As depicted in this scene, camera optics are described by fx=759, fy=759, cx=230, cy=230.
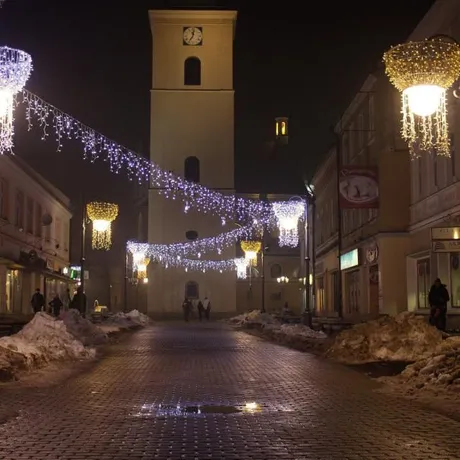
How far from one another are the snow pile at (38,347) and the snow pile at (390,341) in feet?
20.5

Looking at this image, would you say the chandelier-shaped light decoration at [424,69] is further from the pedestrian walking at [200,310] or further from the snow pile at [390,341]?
the pedestrian walking at [200,310]

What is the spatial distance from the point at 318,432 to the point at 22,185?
115ft

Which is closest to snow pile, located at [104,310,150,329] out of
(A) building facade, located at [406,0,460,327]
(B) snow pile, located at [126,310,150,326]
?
(B) snow pile, located at [126,310,150,326]

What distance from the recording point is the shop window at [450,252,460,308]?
24.8 m

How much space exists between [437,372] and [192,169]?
4845 centimetres

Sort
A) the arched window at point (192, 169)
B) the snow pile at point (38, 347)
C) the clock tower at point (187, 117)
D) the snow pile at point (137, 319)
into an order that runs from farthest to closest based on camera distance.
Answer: the arched window at point (192, 169), the clock tower at point (187, 117), the snow pile at point (137, 319), the snow pile at point (38, 347)

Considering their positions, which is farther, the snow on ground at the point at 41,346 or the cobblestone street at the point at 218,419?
the snow on ground at the point at 41,346

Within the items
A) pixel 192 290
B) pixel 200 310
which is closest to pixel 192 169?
pixel 192 290

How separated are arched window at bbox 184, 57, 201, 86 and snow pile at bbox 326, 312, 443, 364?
43.7 metres

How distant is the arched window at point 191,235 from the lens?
59156 mm

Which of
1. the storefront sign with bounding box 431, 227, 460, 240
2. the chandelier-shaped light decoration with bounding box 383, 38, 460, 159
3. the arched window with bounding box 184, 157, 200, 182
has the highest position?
the arched window with bounding box 184, 157, 200, 182

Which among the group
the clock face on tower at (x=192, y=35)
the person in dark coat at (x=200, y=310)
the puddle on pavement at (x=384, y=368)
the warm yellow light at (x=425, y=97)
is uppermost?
the clock face on tower at (x=192, y=35)

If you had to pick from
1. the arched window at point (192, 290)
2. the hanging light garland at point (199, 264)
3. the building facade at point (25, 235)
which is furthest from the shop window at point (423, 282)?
the arched window at point (192, 290)

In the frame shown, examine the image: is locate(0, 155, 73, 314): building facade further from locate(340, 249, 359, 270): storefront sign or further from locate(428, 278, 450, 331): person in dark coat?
locate(428, 278, 450, 331): person in dark coat
